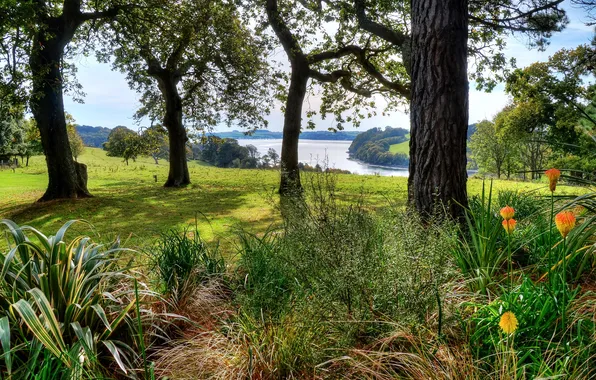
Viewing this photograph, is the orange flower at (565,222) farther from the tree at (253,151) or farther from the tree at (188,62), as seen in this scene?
the tree at (253,151)

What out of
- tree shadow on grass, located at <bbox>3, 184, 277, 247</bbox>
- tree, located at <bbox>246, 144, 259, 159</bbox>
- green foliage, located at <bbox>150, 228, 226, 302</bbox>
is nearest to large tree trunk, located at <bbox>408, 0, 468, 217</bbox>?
green foliage, located at <bbox>150, 228, 226, 302</bbox>

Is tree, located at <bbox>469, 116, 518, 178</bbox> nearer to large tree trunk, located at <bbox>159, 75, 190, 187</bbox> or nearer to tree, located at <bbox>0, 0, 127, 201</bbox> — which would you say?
large tree trunk, located at <bbox>159, 75, 190, 187</bbox>

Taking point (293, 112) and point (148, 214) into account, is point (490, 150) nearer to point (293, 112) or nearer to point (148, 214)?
point (293, 112)

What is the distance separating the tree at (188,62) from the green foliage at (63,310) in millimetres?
9111

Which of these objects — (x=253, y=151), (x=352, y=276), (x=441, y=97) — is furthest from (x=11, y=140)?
(x=352, y=276)

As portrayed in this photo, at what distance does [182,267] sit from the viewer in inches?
116

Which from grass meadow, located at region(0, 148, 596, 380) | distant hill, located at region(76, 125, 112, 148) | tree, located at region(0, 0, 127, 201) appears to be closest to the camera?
grass meadow, located at region(0, 148, 596, 380)

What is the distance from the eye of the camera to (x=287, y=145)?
10961 mm

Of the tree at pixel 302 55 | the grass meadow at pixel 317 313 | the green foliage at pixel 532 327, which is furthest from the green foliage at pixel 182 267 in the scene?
the tree at pixel 302 55

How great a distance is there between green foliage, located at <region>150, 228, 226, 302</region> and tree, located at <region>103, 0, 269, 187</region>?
28.4 ft

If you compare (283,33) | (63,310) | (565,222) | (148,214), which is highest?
(283,33)

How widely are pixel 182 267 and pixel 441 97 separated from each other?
3.10 m

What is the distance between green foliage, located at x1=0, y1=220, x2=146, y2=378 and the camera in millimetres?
1791

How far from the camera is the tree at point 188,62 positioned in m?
9.98
